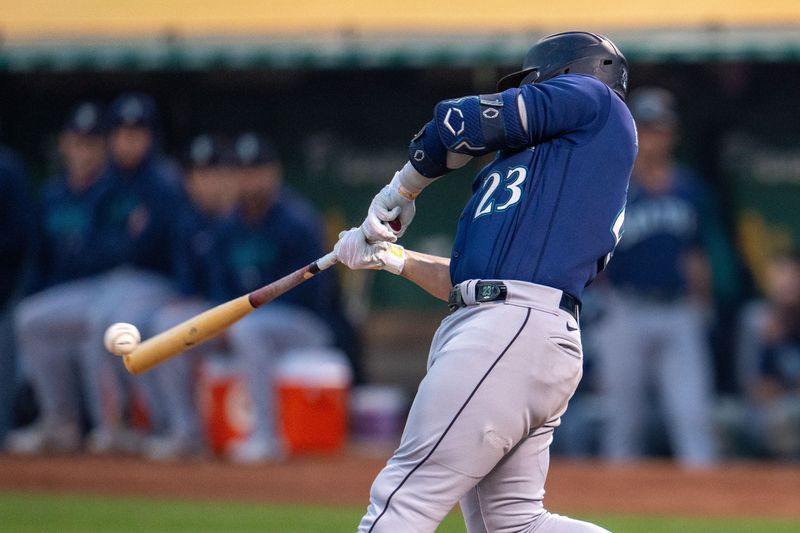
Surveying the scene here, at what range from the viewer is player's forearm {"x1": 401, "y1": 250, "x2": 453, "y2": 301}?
12.9ft

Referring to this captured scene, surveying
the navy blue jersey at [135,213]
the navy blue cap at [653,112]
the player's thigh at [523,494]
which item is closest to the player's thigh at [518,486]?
the player's thigh at [523,494]

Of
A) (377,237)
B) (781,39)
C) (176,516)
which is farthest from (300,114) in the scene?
(377,237)

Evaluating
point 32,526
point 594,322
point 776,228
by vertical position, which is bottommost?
point 32,526

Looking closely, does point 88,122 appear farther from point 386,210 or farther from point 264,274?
point 386,210

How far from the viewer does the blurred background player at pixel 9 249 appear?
28.1ft

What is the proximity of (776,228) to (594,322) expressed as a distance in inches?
84.0

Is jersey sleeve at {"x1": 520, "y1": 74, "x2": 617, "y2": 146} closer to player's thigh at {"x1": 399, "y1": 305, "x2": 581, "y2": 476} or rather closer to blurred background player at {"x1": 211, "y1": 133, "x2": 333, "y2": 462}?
player's thigh at {"x1": 399, "y1": 305, "x2": 581, "y2": 476}

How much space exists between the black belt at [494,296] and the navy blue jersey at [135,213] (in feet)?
17.2

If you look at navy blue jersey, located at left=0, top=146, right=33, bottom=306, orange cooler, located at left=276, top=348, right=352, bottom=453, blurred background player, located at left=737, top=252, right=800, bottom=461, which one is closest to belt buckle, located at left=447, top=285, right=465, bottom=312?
orange cooler, located at left=276, top=348, right=352, bottom=453

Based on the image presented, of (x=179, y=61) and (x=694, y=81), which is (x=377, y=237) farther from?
(x=694, y=81)

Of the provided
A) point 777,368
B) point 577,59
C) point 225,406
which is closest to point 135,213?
point 225,406

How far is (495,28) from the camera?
907 centimetres

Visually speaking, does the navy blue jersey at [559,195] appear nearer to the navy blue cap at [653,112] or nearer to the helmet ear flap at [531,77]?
the helmet ear flap at [531,77]

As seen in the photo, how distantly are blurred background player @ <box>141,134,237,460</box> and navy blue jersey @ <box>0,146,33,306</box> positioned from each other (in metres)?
0.94
